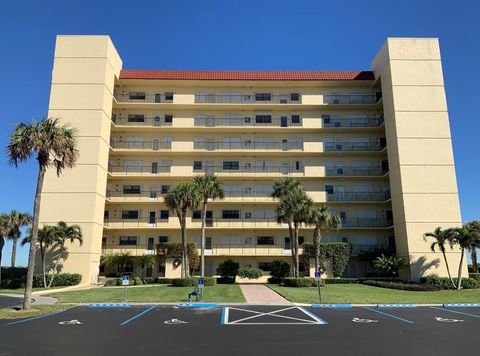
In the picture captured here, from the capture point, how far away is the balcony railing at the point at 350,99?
5419 centimetres

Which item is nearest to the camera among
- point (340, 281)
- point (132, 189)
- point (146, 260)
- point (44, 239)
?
point (44, 239)

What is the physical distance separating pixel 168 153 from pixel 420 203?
30787mm

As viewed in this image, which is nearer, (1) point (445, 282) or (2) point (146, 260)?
(1) point (445, 282)

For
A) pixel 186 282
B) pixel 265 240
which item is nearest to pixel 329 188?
pixel 265 240

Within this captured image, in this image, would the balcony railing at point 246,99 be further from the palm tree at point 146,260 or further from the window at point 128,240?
the palm tree at point 146,260

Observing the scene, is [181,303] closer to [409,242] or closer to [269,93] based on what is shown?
[409,242]

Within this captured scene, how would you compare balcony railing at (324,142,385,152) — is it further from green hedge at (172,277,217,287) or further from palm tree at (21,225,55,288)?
palm tree at (21,225,55,288)

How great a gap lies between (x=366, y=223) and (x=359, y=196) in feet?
11.5

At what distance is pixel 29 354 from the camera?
10875 millimetres

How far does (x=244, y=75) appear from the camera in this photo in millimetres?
54156

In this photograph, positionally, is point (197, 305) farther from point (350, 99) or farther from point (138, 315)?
point (350, 99)

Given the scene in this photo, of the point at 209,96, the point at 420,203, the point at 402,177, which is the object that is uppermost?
the point at 209,96

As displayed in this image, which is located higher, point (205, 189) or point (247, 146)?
point (247, 146)

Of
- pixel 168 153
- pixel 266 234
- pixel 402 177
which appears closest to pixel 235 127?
pixel 168 153
